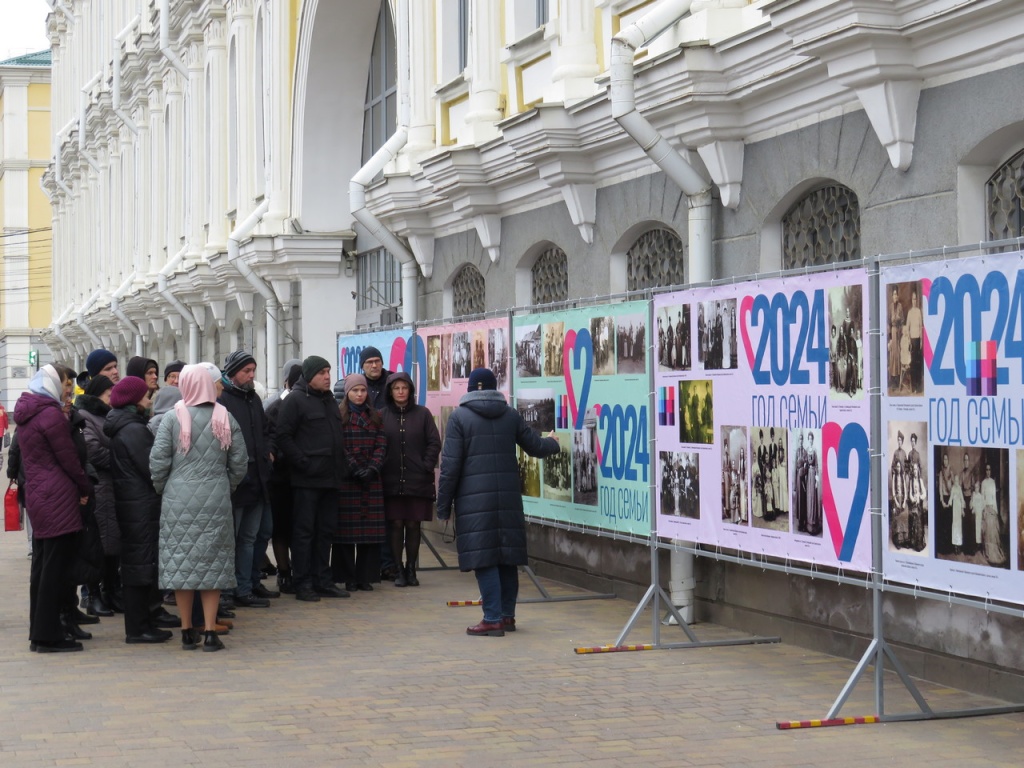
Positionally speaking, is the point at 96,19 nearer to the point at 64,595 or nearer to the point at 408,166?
A: the point at 408,166

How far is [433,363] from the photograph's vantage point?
1341 cm

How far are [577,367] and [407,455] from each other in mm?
2552

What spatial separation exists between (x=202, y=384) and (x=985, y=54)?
4599 mm

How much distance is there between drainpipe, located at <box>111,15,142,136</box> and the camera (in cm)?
3459

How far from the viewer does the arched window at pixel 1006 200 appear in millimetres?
8141

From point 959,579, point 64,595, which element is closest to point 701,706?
point 959,579

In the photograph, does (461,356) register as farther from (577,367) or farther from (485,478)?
(485,478)

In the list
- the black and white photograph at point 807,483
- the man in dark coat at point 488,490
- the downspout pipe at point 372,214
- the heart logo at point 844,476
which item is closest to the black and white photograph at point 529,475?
the man in dark coat at point 488,490

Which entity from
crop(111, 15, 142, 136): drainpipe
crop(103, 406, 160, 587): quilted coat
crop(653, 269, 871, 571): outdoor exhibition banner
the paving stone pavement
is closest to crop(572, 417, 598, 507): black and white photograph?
the paving stone pavement

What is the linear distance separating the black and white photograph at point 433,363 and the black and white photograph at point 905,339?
6.47m

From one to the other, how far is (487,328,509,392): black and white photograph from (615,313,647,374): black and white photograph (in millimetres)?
1962

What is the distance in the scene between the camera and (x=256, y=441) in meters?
11.4

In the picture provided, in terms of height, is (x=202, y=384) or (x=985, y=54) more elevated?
(x=985, y=54)

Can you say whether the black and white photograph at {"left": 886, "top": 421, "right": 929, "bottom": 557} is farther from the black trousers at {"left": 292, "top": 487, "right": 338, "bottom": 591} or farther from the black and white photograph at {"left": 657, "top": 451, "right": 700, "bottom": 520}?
the black trousers at {"left": 292, "top": 487, "right": 338, "bottom": 591}
